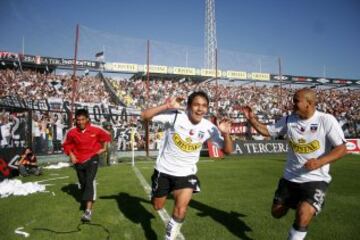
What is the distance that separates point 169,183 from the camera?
520 cm

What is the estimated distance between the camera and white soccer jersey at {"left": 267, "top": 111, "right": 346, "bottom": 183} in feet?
15.2

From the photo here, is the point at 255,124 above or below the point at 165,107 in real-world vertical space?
below

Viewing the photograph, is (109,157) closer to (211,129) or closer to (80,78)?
(211,129)

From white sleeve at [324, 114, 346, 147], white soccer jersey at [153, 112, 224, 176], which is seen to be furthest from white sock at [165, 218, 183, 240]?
white sleeve at [324, 114, 346, 147]

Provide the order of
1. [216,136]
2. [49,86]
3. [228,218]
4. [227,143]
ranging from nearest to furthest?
[227,143], [216,136], [228,218], [49,86]

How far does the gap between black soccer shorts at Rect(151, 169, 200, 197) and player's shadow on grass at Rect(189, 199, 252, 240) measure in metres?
1.30

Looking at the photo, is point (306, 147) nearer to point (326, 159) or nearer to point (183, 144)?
point (326, 159)

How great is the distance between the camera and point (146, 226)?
247 inches

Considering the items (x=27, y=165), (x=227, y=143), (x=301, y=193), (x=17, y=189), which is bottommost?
(x=17, y=189)

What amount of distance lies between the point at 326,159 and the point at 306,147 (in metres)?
0.40

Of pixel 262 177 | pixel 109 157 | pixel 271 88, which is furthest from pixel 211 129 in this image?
pixel 271 88

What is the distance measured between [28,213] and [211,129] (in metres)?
4.47

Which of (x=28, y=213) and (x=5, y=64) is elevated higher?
(x=5, y=64)

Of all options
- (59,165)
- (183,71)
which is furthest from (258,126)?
(183,71)
